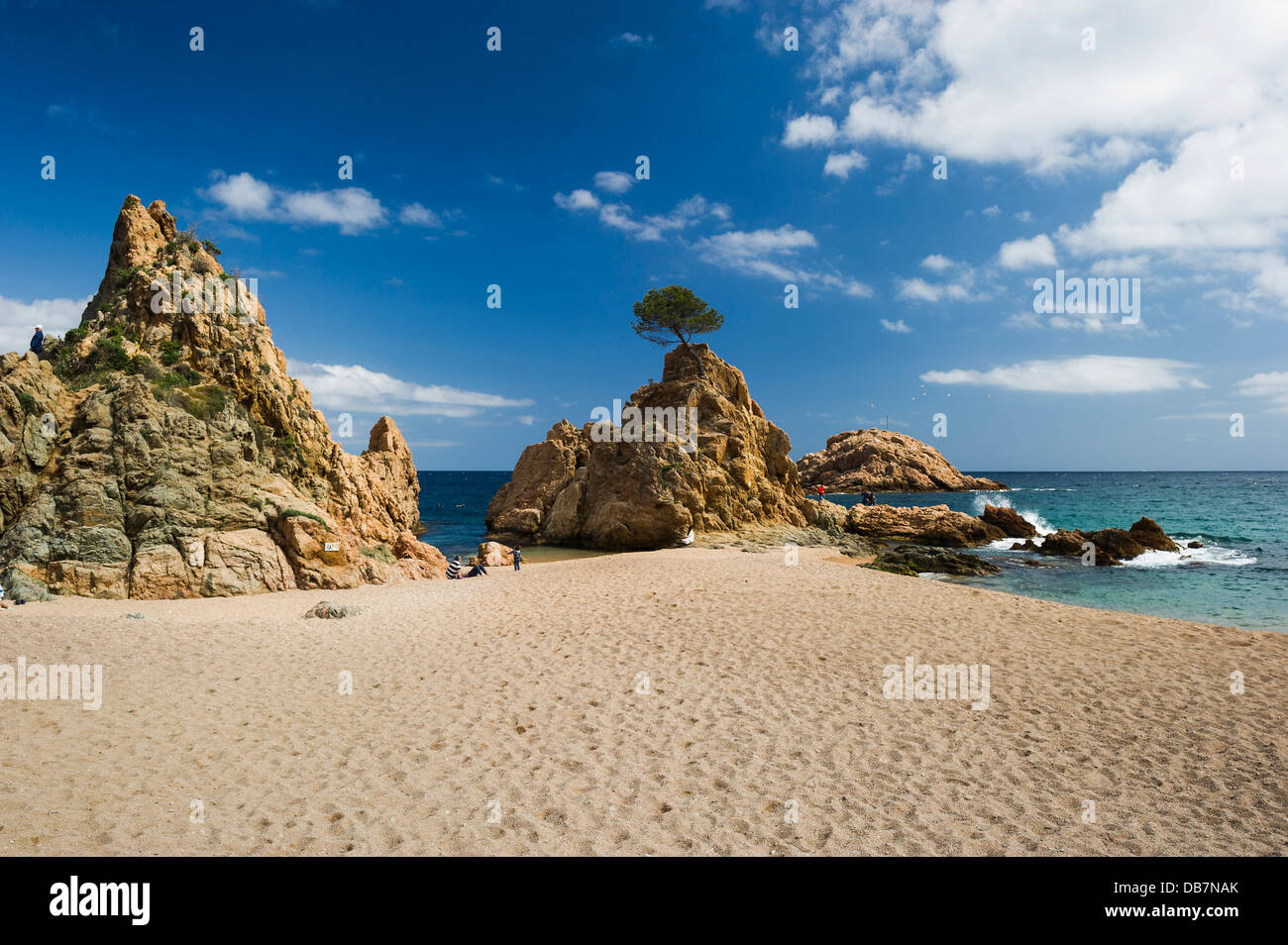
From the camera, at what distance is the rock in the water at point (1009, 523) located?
41.7 meters

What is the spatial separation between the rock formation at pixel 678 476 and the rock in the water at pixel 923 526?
5.99 meters

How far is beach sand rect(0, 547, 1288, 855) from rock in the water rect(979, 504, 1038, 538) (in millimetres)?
31205

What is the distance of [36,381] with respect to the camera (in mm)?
16578

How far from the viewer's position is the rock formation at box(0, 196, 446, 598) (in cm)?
1530

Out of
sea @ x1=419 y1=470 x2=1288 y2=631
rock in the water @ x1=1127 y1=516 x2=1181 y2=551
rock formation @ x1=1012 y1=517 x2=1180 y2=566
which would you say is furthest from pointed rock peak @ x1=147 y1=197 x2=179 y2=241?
rock in the water @ x1=1127 y1=516 x2=1181 y2=551

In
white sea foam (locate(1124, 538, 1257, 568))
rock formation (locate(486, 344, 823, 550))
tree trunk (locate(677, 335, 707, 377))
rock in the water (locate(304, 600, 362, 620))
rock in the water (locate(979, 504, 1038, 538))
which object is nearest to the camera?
rock in the water (locate(304, 600, 362, 620))

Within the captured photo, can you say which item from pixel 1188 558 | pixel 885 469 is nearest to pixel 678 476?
pixel 1188 558

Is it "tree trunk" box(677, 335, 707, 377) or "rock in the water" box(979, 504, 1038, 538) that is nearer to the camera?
"tree trunk" box(677, 335, 707, 377)

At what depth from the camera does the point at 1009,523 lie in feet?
139

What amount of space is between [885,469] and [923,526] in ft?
188

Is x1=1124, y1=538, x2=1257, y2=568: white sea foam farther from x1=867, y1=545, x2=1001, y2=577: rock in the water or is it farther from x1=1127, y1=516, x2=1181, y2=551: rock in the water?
x1=867, y1=545, x2=1001, y2=577: rock in the water

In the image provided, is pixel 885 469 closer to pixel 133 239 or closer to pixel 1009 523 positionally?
pixel 1009 523

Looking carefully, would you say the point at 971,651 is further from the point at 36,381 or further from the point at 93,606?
the point at 36,381
